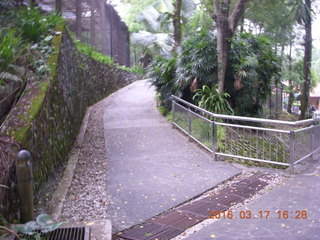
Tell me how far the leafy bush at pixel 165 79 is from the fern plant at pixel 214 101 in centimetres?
146

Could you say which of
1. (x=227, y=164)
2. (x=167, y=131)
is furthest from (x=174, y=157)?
(x=167, y=131)

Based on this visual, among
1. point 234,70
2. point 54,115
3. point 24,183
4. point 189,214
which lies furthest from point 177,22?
point 24,183

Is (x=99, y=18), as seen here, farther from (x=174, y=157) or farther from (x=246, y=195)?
(x=246, y=195)

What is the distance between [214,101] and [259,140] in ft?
9.60

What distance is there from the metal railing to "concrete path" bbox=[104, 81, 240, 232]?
1.27 ft

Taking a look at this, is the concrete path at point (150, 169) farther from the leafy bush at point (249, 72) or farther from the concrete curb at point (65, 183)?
the leafy bush at point (249, 72)

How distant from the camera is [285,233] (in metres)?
4.30

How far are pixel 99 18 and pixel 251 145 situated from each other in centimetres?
1314

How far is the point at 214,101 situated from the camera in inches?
405

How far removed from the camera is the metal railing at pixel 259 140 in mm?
7102

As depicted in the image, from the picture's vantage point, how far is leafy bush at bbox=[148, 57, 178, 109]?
12.3 m

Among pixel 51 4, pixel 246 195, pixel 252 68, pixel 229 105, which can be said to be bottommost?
pixel 246 195

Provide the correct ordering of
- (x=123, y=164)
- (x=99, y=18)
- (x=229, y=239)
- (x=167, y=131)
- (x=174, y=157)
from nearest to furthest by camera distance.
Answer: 1. (x=229, y=239)
2. (x=123, y=164)
3. (x=174, y=157)
4. (x=167, y=131)
5. (x=99, y=18)

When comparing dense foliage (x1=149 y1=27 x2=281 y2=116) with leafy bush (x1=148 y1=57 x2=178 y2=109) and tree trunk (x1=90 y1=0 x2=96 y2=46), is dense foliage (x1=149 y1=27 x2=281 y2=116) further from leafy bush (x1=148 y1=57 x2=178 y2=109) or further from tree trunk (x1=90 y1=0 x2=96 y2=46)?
tree trunk (x1=90 y1=0 x2=96 y2=46)
